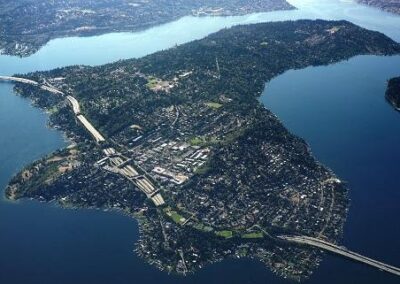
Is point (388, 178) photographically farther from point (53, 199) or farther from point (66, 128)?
point (66, 128)

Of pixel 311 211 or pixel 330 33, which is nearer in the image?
pixel 311 211

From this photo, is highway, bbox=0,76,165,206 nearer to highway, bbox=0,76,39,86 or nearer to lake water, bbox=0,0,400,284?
lake water, bbox=0,0,400,284

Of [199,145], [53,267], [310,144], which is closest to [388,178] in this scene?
[310,144]

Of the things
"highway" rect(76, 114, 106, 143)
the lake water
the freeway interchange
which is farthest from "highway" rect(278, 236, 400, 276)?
"highway" rect(76, 114, 106, 143)

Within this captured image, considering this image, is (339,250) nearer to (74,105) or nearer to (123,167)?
(123,167)

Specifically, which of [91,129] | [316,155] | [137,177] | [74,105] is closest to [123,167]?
[137,177]

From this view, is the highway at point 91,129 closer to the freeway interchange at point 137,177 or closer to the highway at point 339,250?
the freeway interchange at point 137,177

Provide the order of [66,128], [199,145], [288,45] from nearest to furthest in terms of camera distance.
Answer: [199,145]
[66,128]
[288,45]
